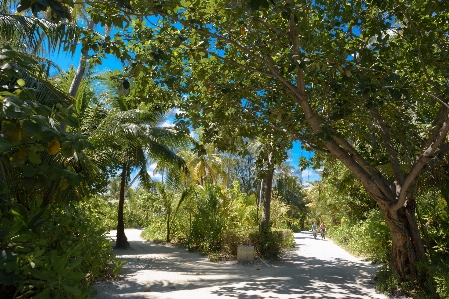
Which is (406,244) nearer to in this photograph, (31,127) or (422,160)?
(422,160)

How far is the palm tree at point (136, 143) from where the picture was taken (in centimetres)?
1442

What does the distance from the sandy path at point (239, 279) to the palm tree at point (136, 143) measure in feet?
12.8

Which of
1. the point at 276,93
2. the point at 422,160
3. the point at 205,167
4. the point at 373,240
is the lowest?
the point at 373,240

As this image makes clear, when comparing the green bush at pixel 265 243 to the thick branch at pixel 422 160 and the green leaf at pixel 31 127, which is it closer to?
the thick branch at pixel 422 160

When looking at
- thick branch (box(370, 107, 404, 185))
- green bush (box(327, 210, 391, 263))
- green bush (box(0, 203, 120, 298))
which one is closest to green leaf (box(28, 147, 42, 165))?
green bush (box(0, 203, 120, 298))

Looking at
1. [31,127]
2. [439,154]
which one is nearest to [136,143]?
[439,154]

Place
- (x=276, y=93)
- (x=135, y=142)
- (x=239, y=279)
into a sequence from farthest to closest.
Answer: (x=135, y=142)
(x=239, y=279)
(x=276, y=93)

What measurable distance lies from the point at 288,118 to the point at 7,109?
23.3 feet

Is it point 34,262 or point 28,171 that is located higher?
point 28,171

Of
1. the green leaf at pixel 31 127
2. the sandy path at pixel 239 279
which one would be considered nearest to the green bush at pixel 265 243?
the sandy path at pixel 239 279

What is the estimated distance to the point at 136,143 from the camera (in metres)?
15.4

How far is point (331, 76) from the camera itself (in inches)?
281

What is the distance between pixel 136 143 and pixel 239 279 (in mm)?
7588

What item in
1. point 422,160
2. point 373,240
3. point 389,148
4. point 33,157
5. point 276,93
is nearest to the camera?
point 33,157
